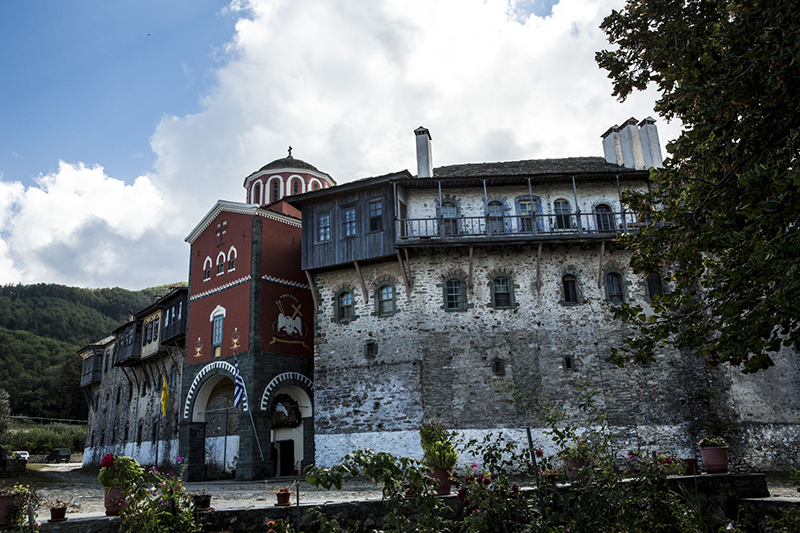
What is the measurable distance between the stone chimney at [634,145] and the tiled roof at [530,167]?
442 mm

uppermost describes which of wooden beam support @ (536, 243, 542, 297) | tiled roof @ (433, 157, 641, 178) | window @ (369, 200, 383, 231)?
tiled roof @ (433, 157, 641, 178)

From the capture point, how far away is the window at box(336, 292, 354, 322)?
22438 mm

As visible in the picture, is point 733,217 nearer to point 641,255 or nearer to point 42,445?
point 641,255

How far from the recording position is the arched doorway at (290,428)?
2347cm

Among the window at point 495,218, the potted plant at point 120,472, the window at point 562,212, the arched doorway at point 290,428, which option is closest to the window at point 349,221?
the window at point 495,218

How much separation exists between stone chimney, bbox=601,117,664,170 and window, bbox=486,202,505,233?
5.39 m

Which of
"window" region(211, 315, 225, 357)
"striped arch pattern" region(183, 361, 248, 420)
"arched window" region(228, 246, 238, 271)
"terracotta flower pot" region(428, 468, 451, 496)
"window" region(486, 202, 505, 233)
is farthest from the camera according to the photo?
"arched window" region(228, 246, 238, 271)

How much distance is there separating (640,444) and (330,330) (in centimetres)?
1113

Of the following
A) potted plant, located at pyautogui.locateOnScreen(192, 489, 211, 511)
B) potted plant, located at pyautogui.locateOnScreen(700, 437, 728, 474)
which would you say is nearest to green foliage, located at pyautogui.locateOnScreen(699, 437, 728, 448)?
potted plant, located at pyautogui.locateOnScreen(700, 437, 728, 474)

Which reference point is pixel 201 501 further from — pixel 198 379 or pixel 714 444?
pixel 198 379

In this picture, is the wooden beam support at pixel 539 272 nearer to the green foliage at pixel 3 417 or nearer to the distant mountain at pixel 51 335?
the green foliage at pixel 3 417

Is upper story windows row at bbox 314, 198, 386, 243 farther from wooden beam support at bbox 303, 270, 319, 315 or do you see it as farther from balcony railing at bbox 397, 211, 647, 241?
wooden beam support at bbox 303, 270, 319, 315

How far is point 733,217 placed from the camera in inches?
294

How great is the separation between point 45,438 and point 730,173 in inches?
2218
